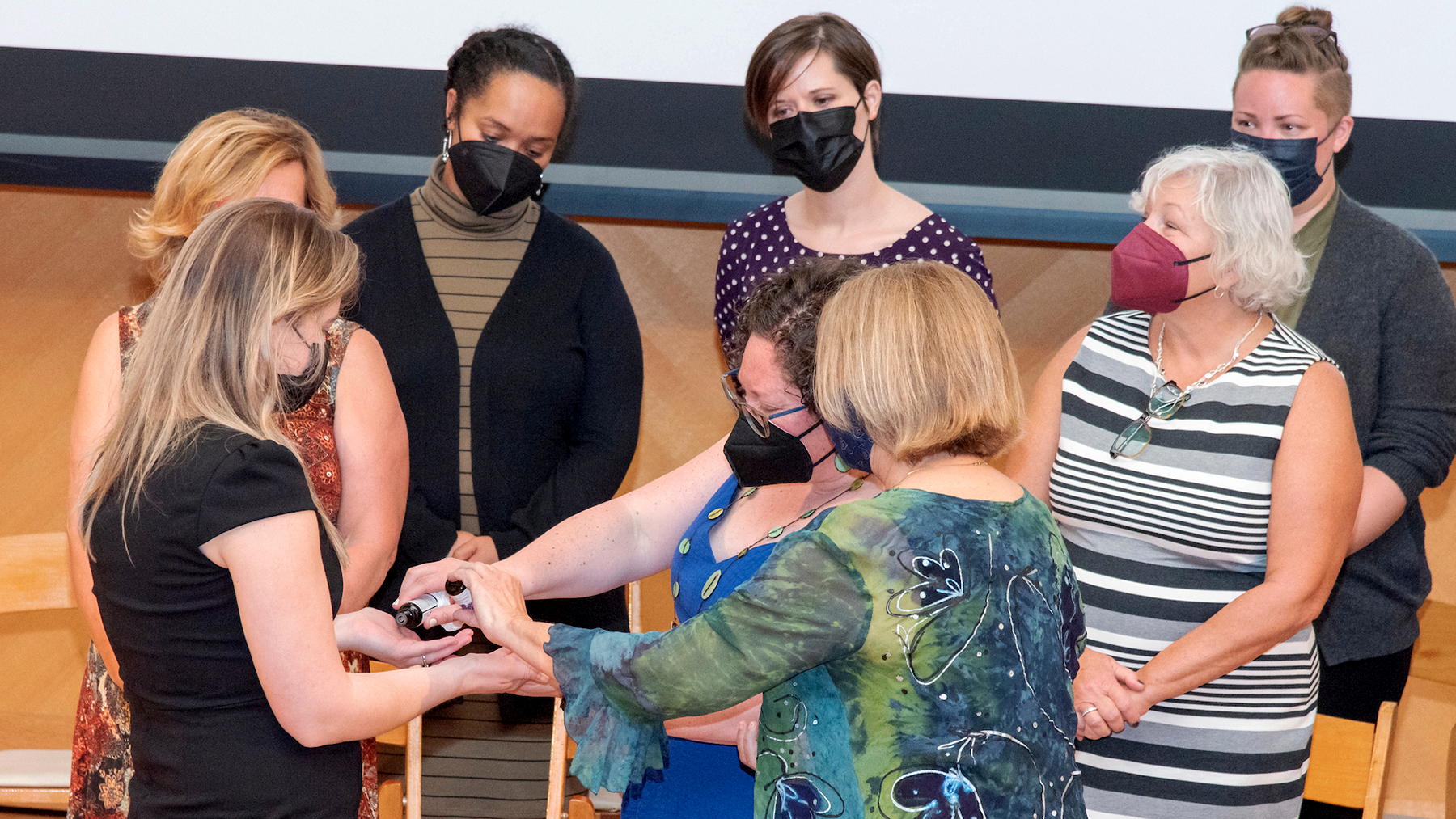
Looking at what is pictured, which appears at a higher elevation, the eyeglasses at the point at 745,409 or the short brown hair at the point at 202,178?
the short brown hair at the point at 202,178

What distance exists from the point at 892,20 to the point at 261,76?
1639mm

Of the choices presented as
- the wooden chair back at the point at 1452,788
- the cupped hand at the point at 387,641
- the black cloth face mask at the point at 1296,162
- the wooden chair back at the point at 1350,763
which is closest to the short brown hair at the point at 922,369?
the cupped hand at the point at 387,641

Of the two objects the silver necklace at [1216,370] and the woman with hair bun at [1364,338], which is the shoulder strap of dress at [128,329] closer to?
the silver necklace at [1216,370]

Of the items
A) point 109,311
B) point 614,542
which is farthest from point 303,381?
point 109,311

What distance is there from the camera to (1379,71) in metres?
3.07

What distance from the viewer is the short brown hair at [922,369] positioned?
4.55 ft

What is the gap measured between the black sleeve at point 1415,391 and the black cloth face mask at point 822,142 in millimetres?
1067

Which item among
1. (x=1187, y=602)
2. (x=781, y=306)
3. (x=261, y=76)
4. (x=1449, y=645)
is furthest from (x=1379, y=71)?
(x=261, y=76)

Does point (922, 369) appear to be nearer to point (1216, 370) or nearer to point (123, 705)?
point (1216, 370)

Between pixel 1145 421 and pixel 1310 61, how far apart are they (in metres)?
0.92

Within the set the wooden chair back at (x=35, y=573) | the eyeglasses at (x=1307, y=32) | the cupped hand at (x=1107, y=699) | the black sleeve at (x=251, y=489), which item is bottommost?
the wooden chair back at (x=35, y=573)

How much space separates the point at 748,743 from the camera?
1.57m

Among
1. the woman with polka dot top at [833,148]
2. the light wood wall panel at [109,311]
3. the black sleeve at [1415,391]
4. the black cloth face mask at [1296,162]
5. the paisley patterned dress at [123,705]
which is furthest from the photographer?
the light wood wall panel at [109,311]

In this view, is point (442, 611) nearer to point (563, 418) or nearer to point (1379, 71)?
point (563, 418)
